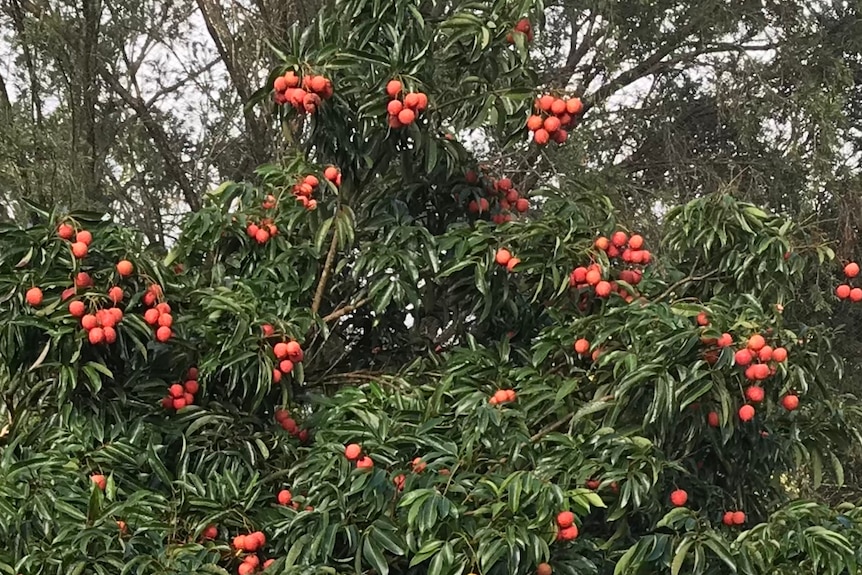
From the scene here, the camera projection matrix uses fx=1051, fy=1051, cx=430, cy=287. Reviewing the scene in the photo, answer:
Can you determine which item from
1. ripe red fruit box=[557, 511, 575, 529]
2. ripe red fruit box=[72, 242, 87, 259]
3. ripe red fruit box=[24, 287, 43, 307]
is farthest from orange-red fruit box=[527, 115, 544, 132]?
ripe red fruit box=[24, 287, 43, 307]

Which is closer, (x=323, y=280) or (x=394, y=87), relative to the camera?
(x=394, y=87)

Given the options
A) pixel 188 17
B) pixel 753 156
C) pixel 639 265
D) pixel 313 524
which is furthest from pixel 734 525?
pixel 188 17

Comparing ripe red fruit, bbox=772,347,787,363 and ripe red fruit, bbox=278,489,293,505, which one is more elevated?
ripe red fruit, bbox=772,347,787,363

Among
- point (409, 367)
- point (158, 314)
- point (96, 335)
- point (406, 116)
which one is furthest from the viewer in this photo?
point (409, 367)

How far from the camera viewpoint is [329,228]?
2.87m

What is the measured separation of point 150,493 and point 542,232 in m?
1.15

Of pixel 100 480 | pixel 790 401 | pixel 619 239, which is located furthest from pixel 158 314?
pixel 790 401

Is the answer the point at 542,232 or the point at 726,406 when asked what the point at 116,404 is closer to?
the point at 542,232

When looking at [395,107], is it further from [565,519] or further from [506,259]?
[565,519]

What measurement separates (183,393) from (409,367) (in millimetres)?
626

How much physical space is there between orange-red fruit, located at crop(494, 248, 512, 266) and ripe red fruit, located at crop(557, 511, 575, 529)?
2.46ft

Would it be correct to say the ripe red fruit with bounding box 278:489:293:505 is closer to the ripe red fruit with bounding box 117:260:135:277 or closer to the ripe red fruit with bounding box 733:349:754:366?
the ripe red fruit with bounding box 117:260:135:277

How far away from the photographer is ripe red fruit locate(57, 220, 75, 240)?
8.07ft

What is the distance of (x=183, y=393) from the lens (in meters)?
2.71
